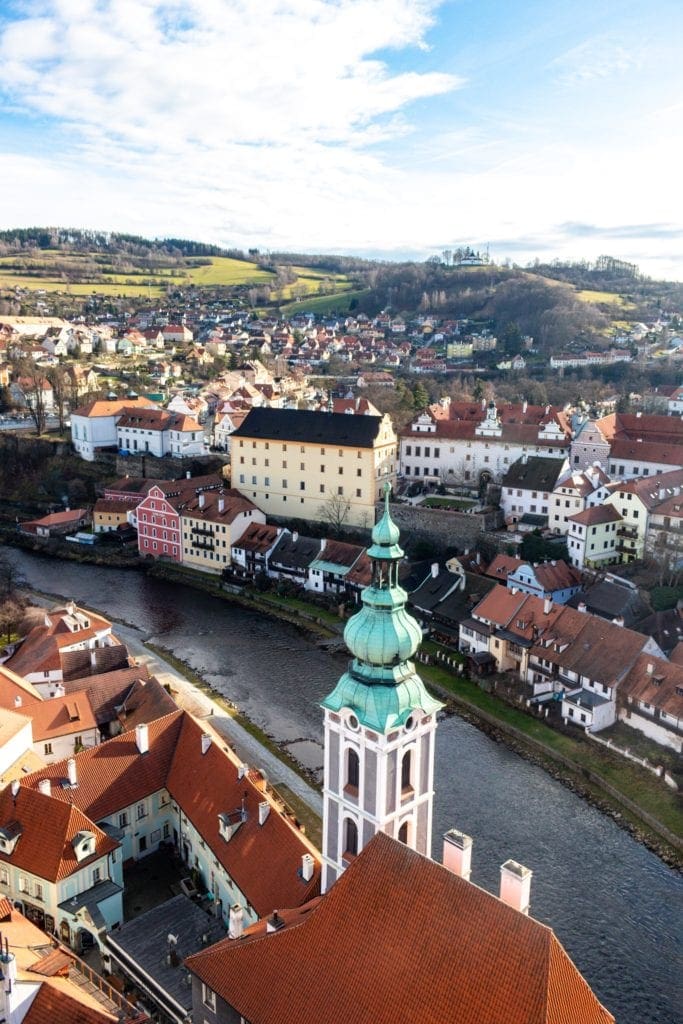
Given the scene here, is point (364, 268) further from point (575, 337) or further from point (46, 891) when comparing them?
point (46, 891)

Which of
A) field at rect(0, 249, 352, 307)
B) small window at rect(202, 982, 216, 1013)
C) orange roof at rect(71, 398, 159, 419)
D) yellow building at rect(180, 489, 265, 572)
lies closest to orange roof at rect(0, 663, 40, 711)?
small window at rect(202, 982, 216, 1013)

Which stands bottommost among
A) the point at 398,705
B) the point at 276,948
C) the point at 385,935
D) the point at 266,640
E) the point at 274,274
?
the point at 266,640

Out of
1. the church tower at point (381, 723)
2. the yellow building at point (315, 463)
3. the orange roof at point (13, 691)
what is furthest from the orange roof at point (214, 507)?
the church tower at point (381, 723)

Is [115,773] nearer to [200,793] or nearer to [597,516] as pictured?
[200,793]

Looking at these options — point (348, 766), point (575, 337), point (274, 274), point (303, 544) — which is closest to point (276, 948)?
point (348, 766)

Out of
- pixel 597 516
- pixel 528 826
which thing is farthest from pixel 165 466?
pixel 528 826

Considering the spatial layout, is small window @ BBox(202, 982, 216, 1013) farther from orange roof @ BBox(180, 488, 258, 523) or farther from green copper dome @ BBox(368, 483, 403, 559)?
orange roof @ BBox(180, 488, 258, 523)
